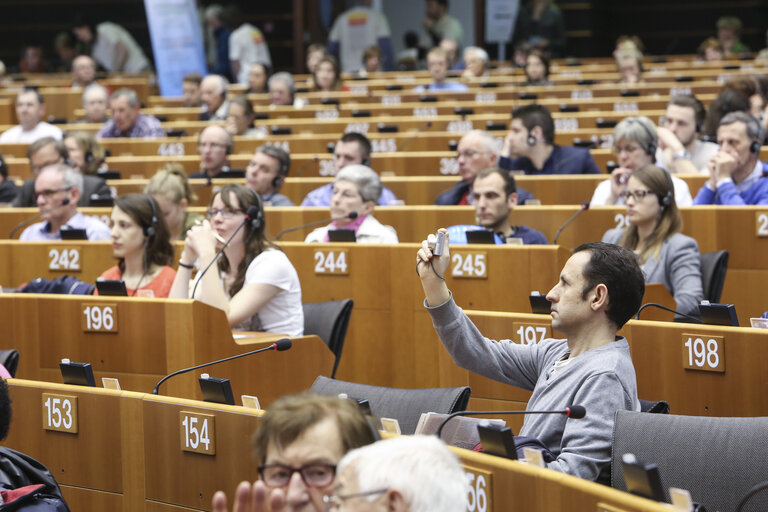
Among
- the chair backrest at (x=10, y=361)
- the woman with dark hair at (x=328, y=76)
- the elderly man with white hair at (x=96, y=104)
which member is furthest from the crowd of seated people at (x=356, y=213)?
the woman with dark hair at (x=328, y=76)

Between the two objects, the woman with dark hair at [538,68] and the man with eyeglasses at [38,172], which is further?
the woman with dark hair at [538,68]

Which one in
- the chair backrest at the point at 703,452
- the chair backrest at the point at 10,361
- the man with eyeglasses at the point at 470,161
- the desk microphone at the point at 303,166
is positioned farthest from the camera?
the desk microphone at the point at 303,166

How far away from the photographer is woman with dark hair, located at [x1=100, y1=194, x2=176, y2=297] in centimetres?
423

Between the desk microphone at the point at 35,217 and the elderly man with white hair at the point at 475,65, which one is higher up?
the elderly man with white hair at the point at 475,65

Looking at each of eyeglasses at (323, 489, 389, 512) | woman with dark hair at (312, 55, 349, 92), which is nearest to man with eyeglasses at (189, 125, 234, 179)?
woman with dark hair at (312, 55, 349, 92)

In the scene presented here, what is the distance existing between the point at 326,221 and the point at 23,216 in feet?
5.42

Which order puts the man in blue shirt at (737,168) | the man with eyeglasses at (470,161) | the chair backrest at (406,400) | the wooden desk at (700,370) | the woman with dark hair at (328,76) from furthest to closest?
1. the woman with dark hair at (328,76)
2. the man with eyeglasses at (470,161)
3. the man in blue shirt at (737,168)
4. the wooden desk at (700,370)
5. the chair backrest at (406,400)

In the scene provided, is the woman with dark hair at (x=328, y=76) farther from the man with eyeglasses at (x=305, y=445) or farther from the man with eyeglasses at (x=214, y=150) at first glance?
the man with eyeglasses at (x=305, y=445)

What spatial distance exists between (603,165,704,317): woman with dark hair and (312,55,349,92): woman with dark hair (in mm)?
5834

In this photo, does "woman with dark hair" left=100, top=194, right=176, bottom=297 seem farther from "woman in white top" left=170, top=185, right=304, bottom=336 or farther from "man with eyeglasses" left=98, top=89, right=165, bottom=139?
"man with eyeglasses" left=98, top=89, right=165, bottom=139

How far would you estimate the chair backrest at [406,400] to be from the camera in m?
2.62

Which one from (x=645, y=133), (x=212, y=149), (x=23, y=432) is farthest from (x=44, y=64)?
(x=23, y=432)

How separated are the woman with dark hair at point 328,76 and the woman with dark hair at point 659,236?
19.1 ft

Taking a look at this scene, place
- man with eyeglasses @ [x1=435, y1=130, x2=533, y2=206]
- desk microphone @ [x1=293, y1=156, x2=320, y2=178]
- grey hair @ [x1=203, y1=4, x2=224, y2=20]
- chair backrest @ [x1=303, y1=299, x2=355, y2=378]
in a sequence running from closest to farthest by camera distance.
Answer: chair backrest @ [x1=303, y1=299, x2=355, y2=378] < man with eyeglasses @ [x1=435, y1=130, x2=533, y2=206] < desk microphone @ [x1=293, y1=156, x2=320, y2=178] < grey hair @ [x1=203, y1=4, x2=224, y2=20]
